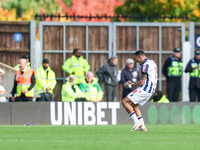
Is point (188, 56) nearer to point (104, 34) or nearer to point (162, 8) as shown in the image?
point (104, 34)

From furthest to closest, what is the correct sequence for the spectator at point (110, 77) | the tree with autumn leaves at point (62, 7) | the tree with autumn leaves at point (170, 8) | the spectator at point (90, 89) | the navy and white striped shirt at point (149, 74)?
the tree with autumn leaves at point (62, 7), the tree with autumn leaves at point (170, 8), the spectator at point (110, 77), the spectator at point (90, 89), the navy and white striped shirt at point (149, 74)

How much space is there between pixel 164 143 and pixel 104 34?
392 inches

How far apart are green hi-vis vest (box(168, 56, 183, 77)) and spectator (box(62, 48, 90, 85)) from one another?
2612mm

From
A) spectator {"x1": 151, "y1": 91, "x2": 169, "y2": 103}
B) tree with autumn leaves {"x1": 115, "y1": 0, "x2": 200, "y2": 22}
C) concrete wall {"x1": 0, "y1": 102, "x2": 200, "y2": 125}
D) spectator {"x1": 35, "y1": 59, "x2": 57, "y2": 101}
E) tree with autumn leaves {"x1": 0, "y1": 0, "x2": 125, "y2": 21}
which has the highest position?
tree with autumn leaves {"x1": 0, "y1": 0, "x2": 125, "y2": 21}

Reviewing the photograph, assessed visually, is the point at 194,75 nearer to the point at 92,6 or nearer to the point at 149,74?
the point at 149,74

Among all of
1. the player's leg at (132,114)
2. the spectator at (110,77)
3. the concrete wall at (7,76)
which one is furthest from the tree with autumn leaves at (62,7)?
the player's leg at (132,114)

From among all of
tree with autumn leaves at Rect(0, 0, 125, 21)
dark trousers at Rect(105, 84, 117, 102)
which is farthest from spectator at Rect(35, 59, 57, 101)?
tree with autumn leaves at Rect(0, 0, 125, 21)

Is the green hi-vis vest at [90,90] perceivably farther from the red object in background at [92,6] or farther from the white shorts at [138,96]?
the red object in background at [92,6]

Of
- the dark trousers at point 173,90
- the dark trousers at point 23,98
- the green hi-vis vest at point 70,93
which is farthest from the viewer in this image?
the dark trousers at point 173,90

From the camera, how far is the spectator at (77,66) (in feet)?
54.7

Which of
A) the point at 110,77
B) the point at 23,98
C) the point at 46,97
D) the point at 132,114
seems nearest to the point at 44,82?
the point at 46,97

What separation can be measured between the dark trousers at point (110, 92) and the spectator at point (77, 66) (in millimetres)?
865

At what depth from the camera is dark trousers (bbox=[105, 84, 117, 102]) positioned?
16.7m

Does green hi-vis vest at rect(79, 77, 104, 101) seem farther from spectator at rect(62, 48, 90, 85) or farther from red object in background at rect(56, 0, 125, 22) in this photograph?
red object in background at rect(56, 0, 125, 22)
